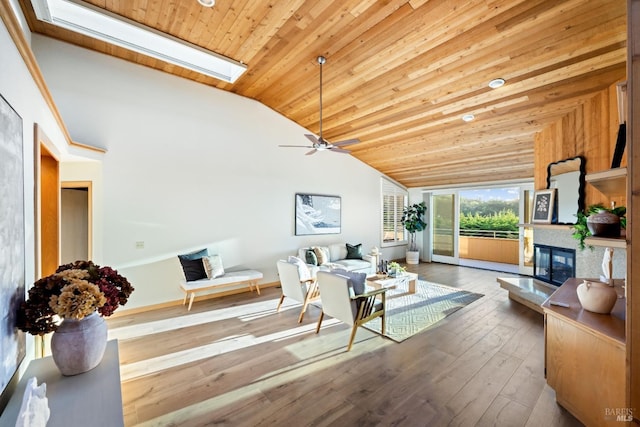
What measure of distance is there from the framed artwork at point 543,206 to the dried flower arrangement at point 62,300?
5.56 m

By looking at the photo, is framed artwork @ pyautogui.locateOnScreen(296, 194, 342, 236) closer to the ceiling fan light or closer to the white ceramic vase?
the white ceramic vase

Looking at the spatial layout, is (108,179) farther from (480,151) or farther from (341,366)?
(480,151)

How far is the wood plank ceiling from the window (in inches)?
112

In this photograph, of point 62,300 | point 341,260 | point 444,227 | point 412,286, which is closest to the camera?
point 62,300

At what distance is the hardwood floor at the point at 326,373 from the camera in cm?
202

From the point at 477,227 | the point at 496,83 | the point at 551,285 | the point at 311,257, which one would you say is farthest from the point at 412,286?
the point at 477,227

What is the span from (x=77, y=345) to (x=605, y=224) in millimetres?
3358

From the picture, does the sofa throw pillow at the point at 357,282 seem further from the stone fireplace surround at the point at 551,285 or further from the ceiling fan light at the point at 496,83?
the ceiling fan light at the point at 496,83

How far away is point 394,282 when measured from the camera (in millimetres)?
4473

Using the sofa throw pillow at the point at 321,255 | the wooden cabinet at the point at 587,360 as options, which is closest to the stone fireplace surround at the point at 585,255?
the wooden cabinet at the point at 587,360

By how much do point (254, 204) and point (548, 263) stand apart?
5611 millimetres

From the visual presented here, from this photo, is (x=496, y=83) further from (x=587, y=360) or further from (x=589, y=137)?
(x=587, y=360)

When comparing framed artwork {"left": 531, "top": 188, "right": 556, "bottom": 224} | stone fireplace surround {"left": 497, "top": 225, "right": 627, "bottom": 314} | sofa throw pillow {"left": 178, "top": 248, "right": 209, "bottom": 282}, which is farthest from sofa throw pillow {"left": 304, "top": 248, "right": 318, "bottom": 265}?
framed artwork {"left": 531, "top": 188, "right": 556, "bottom": 224}

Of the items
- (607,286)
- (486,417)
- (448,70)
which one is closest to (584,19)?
(448,70)
